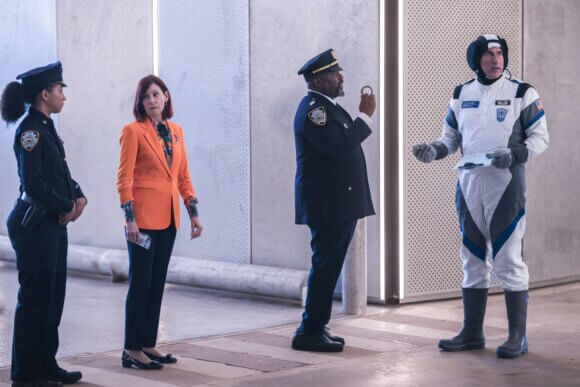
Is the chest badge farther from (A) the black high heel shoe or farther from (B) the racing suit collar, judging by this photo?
(A) the black high heel shoe

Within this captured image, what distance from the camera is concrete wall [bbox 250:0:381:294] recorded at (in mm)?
8664

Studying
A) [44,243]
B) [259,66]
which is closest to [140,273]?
[44,243]

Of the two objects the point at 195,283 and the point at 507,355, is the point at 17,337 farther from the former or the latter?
the point at 195,283

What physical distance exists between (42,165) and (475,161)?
2.50 meters

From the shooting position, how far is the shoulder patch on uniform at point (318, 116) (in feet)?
21.8

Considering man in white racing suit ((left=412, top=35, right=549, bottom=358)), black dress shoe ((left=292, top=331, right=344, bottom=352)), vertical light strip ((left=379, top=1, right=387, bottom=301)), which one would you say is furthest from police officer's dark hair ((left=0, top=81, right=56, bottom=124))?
vertical light strip ((left=379, top=1, right=387, bottom=301))

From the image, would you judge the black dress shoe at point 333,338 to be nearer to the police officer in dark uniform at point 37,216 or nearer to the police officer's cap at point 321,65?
the police officer's cap at point 321,65

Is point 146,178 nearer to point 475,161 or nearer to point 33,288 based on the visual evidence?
point 33,288

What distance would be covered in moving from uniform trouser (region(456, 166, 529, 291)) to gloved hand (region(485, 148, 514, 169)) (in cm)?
17

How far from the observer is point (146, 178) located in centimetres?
641

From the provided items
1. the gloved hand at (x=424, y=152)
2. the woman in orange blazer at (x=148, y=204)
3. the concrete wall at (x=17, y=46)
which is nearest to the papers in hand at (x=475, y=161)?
the gloved hand at (x=424, y=152)

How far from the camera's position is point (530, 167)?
31.2 ft

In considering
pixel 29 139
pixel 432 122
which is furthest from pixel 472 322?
pixel 29 139

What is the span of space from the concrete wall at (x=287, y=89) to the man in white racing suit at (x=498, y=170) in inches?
72.4
